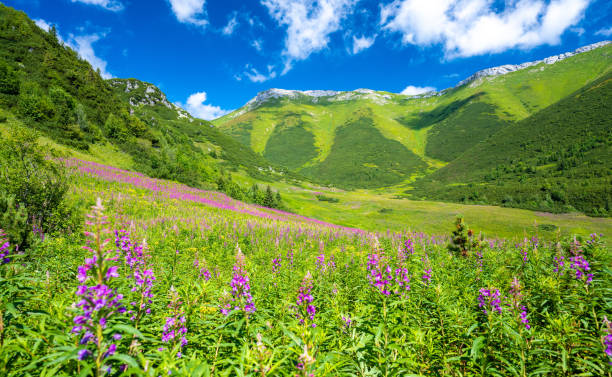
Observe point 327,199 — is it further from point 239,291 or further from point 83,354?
point 83,354

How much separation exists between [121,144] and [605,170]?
354ft

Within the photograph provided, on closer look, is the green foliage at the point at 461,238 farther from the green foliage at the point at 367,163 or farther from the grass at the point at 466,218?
the green foliage at the point at 367,163

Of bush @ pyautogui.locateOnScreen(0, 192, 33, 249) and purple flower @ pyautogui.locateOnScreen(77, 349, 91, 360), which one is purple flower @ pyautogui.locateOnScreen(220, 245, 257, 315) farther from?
bush @ pyautogui.locateOnScreen(0, 192, 33, 249)

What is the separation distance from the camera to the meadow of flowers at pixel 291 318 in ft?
6.18

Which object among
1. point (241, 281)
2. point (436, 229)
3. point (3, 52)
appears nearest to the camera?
point (241, 281)

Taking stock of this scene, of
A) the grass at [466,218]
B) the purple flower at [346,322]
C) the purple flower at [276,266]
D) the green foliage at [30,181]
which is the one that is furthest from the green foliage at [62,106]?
the purple flower at [346,322]

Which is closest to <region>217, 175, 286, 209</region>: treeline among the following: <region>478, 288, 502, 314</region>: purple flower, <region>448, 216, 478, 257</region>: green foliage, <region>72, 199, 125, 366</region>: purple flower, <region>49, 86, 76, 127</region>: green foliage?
<region>49, 86, 76, 127</region>: green foliage

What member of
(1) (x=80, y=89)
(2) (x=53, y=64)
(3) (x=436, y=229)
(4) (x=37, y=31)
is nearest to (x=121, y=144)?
(1) (x=80, y=89)

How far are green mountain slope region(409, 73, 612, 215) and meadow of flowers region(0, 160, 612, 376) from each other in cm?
6520

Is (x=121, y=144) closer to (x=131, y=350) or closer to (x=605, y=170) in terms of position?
(x=131, y=350)

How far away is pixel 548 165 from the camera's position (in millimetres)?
82562

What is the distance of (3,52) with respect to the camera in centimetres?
3072

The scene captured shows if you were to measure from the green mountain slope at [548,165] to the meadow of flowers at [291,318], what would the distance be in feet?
214

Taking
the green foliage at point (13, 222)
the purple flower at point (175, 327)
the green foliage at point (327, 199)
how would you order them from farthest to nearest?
Answer: 1. the green foliage at point (327, 199)
2. the green foliage at point (13, 222)
3. the purple flower at point (175, 327)
